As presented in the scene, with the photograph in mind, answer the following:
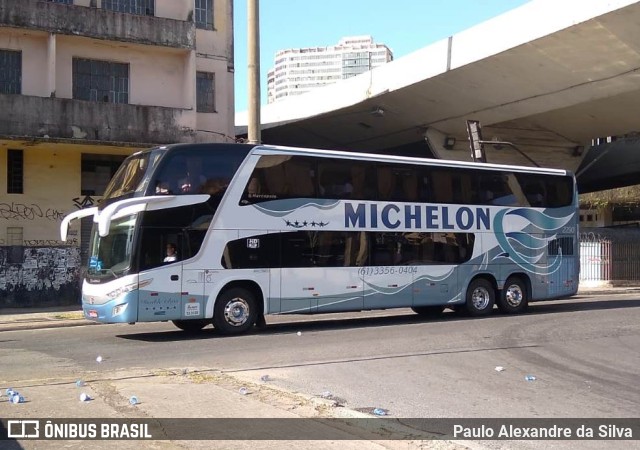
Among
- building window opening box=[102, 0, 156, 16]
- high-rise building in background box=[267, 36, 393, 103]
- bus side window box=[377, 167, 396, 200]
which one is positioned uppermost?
high-rise building in background box=[267, 36, 393, 103]

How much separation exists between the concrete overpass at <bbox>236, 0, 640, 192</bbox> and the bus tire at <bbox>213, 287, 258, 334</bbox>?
49.3ft

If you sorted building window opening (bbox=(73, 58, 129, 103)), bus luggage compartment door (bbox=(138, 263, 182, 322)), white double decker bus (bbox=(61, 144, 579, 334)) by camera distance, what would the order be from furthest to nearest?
building window opening (bbox=(73, 58, 129, 103)) → white double decker bus (bbox=(61, 144, 579, 334)) → bus luggage compartment door (bbox=(138, 263, 182, 322))

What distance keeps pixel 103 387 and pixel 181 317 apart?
17.1 feet

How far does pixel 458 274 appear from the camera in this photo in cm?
1803

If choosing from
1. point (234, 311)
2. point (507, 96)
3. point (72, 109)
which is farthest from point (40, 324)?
point (507, 96)

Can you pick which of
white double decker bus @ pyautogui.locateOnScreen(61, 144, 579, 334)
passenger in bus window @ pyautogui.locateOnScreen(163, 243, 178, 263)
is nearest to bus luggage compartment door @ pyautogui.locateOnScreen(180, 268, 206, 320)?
white double decker bus @ pyautogui.locateOnScreen(61, 144, 579, 334)

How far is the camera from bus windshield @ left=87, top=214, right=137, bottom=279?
13695 mm

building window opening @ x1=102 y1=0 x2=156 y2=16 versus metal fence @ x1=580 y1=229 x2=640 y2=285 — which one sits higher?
building window opening @ x1=102 y1=0 x2=156 y2=16

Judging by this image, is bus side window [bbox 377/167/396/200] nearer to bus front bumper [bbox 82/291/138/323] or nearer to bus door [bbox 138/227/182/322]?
bus door [bbox 138/227/182/322]

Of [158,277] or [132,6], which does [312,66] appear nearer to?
[132,6]

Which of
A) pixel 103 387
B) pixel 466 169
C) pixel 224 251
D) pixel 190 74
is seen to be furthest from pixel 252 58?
pixel 103 387

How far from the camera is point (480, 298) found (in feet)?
61.2

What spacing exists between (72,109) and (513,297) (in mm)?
15518

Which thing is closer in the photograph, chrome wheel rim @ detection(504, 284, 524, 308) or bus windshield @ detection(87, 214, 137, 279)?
bus windshield @ detection(87, 214, 137, 279)
